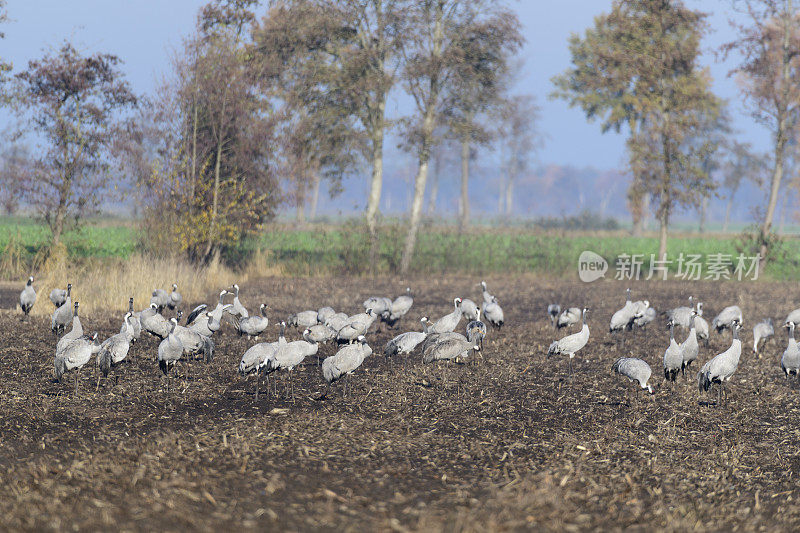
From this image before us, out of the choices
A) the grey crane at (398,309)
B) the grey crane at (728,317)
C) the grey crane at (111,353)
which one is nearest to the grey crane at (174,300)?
the grey crane at (398,309)

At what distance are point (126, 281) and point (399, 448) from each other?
11966mm

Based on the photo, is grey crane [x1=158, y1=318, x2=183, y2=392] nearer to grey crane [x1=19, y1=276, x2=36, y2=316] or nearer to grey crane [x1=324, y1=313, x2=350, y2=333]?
grey crane [x1=324, y1=313, x2=350, y2=333]

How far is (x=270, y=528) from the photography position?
17.0ft

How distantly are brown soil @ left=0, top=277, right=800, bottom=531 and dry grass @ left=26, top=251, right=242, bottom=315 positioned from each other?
3165mm

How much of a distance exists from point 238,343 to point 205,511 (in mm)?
7619

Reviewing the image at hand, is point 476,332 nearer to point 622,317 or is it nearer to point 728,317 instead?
point 622,317

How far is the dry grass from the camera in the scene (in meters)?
16.1

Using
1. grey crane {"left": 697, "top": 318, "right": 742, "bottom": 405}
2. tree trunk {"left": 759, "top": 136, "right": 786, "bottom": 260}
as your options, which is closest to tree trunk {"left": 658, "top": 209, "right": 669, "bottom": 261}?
tree trunk {"left": 759, "top": 136, "right": 786, "bottom": 260}

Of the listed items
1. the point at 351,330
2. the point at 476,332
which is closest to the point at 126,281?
the point at 351,330

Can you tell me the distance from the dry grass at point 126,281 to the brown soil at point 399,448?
125 inches

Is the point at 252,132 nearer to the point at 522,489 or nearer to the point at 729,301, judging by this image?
the point at 729,301

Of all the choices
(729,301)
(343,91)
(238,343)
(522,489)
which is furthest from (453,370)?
(343,91)

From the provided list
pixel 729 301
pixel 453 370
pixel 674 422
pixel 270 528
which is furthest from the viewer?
pixel 729 301

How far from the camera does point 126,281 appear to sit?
17359mm
